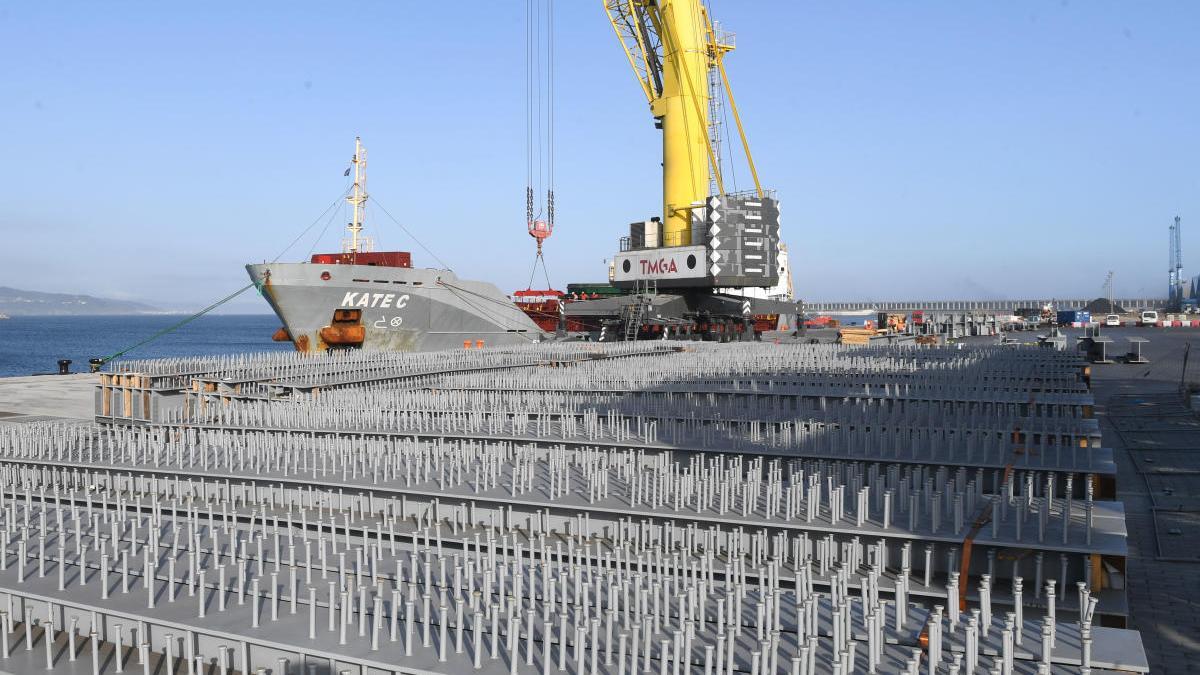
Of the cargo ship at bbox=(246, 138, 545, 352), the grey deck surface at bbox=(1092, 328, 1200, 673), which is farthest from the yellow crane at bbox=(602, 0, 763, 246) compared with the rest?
the grey deck surface at bbox=(1092, 328, 1200, 673)

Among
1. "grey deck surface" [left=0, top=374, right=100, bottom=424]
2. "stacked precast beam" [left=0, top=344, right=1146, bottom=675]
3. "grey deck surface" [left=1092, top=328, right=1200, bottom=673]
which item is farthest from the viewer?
"grey deck surface" [left=0, top=374, right=100, bottom=424]

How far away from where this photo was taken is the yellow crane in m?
50.3

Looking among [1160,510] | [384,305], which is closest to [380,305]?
[384,305]

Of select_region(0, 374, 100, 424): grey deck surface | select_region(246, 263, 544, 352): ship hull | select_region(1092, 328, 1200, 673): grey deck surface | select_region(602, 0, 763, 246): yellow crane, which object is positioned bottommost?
select_region(1092, 328, 1200, 673): grey deck surface

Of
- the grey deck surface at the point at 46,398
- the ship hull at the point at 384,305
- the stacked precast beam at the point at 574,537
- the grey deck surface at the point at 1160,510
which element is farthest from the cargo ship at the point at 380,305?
the grey deck surface at the point at 1160,510

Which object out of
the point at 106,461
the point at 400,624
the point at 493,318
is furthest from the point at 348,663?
the point at 493,318

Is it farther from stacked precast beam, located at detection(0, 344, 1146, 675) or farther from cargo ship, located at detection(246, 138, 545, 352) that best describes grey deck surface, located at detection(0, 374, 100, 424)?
stacked precast beam, located at detection(0, 344, 1146, 675)

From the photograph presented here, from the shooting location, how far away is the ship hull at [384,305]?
134ft

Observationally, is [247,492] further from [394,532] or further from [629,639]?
[629,639]

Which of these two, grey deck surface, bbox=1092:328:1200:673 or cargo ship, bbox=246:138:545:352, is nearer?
grey deck surface, bbox=1092:328:1200:673

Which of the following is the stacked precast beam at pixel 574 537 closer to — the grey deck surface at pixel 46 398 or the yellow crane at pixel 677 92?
the grey deck surface at pixel 46 398

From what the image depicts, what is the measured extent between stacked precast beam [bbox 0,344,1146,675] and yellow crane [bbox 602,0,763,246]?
109 feet

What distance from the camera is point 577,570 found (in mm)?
6359

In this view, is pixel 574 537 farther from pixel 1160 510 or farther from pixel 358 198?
pixel 358 198
